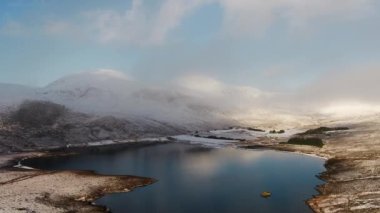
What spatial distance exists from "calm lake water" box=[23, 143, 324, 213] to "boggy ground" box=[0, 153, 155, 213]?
2.69m

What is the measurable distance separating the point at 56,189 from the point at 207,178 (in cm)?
2194

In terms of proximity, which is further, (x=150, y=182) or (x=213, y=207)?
(x=150, y=182)

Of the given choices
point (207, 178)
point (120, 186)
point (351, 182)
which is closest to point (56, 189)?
point (120, 186)

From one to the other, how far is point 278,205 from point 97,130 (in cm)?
11984

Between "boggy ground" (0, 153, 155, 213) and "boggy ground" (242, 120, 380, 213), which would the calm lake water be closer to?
"boggy ground" (242, 120, 380, 213)

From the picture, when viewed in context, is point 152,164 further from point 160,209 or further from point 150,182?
point 160,209

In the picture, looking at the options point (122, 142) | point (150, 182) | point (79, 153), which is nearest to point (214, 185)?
point (150, 182)

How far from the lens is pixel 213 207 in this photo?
48.7 meters

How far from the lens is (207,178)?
6731 centimetres

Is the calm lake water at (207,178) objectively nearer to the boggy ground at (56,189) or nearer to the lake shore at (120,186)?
the lake shore at (120,186)

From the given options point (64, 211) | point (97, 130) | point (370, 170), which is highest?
point (97, 130)

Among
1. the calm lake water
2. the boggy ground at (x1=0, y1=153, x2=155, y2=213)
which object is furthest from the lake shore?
the calm lake water

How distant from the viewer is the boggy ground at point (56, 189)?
49000 millimetres

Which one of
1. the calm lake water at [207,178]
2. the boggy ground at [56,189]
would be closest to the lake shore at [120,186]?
the boggy ground at [56,189]
